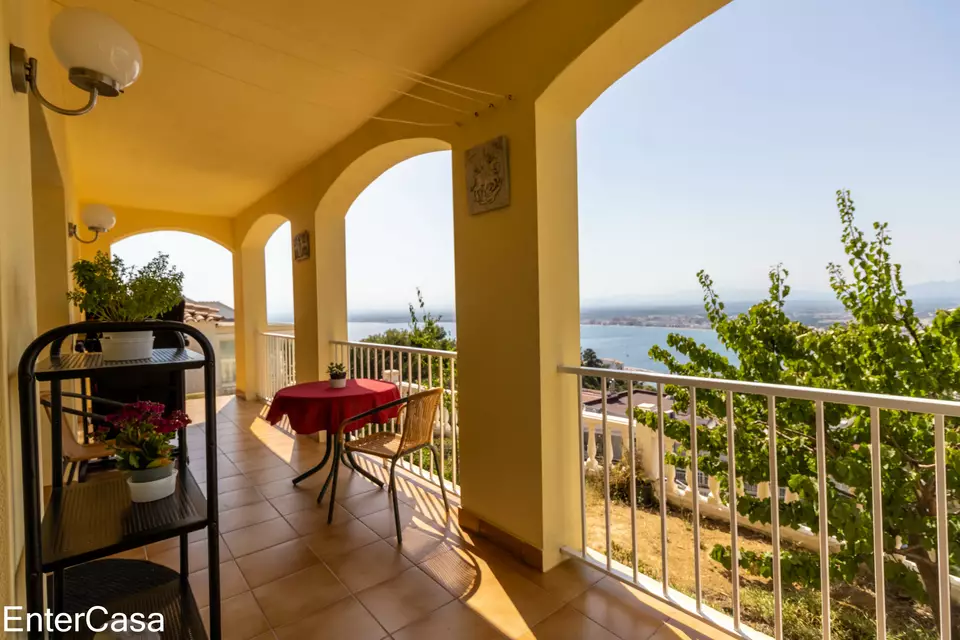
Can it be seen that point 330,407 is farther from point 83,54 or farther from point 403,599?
point 83,54

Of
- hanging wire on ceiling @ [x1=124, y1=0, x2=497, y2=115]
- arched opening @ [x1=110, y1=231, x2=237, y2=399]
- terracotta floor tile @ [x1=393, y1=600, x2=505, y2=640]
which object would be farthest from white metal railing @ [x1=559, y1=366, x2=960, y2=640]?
arched opening @ [x1=110, y1=231, x2=237, y2=399]

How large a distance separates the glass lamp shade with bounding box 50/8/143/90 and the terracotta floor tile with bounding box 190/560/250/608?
6.34 ft

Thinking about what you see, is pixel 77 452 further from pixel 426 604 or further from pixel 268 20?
pixel 268 20

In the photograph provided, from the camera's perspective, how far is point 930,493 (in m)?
2.51

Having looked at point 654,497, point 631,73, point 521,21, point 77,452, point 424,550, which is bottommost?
point 654,497

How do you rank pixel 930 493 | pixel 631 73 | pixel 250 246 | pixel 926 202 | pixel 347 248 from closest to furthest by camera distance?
pixel 631 73
pixel 930 493
pixel 926 202
pixel 347 248
pixel 250 246

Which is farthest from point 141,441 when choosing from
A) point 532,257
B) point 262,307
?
point 262,307

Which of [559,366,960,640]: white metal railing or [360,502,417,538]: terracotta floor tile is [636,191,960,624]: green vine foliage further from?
[360,502,417,538]: terracotta floor tile

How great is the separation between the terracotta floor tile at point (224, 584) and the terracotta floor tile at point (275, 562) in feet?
0.10

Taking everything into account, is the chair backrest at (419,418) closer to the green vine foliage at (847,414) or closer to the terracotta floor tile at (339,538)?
the terracotta floor tile at (339,538)

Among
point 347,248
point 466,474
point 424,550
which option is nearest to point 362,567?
point 424,550

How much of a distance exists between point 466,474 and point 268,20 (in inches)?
100

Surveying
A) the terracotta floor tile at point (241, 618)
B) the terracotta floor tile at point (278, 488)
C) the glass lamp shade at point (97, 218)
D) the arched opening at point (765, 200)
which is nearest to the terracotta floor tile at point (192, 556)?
the terracotta floor tile at point (241, 618)

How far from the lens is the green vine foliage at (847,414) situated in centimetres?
238
